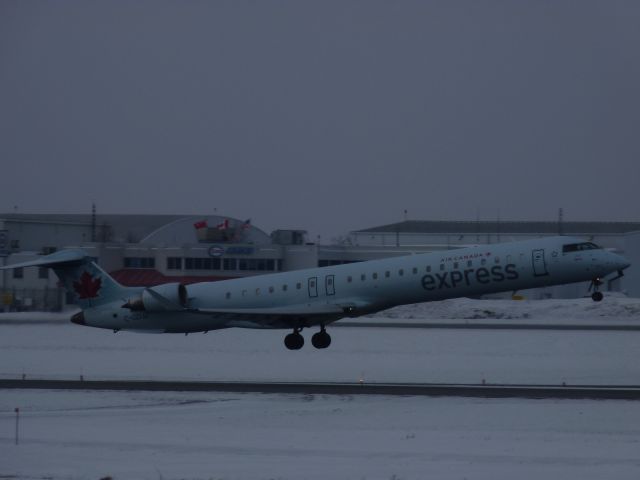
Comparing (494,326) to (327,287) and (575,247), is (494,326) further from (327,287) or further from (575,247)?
(575,247)

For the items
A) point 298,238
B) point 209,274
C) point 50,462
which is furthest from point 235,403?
point 298,238

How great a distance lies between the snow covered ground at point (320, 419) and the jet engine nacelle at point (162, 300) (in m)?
2.24

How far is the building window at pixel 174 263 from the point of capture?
256ft

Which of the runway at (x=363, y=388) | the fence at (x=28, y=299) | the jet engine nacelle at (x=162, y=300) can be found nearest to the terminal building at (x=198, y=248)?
the fence at (x=28, y=299)

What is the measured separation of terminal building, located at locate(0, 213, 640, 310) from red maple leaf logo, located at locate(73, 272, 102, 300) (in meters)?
17.8

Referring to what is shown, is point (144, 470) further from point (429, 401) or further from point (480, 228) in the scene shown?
point (480, 228)

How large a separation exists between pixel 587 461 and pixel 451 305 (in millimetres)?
47545

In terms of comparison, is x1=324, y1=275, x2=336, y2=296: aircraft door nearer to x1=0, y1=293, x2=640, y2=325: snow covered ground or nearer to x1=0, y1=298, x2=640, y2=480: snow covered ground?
x1=0, y1=298, x2=640, y2=480: snow covered ground

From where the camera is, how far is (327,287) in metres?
39.2

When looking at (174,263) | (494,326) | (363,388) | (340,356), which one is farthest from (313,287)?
(174,263)

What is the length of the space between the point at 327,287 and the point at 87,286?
10.3 metres

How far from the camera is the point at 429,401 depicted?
27984mm

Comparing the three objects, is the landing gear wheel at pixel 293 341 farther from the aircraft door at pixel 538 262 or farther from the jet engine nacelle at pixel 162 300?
Answer: the aircraft door at pixel 538 262

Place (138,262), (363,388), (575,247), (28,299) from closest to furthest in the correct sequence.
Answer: (363,388), (575,247), (28,299), (138,262)
